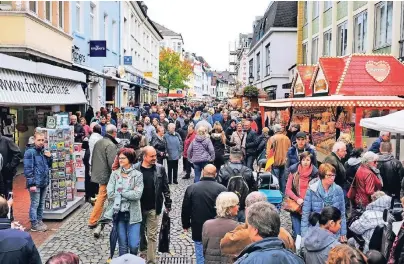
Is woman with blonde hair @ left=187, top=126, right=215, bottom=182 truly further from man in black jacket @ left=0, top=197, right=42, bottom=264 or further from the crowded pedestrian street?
man in black jacket @ left=0, top=197, right=42, bottom=264

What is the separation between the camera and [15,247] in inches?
153

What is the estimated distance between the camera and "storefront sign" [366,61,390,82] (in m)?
15.0

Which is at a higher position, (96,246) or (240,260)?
(240,260)

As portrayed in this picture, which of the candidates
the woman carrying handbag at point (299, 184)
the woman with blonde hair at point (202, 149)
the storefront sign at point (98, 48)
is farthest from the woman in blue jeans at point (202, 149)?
the storefront sign at point (98, 48)

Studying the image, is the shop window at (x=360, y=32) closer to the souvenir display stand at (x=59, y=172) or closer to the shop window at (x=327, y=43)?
the shop window at (x=327, y=43)

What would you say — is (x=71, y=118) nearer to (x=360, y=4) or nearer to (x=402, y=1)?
(x=402, y=1)

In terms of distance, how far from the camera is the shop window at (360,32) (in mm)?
20266

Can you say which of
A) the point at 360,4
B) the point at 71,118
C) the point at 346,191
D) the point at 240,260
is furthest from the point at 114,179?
the point at 360,4

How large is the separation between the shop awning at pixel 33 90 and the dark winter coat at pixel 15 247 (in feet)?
21.9

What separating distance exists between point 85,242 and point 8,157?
2.04 meters

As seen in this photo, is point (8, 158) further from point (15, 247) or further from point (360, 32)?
point (360, 32)

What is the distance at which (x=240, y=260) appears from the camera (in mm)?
3258

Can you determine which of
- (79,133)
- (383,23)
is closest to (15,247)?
(79,133)

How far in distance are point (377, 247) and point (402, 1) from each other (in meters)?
13.7
